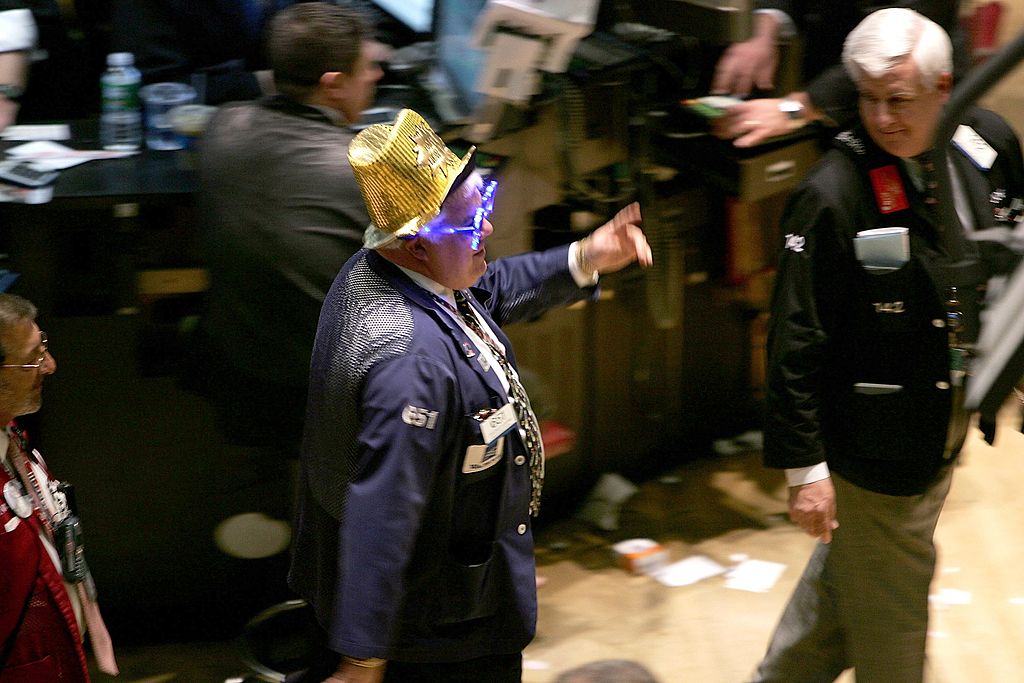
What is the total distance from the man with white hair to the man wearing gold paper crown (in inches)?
23.4

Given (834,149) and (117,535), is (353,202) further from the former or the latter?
(117,535)

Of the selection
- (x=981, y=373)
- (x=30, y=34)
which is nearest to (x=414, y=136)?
(x=981, y=373)

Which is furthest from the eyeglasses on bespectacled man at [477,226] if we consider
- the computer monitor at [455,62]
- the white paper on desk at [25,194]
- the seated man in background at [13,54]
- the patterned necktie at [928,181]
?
the seated man in background at [13,54]

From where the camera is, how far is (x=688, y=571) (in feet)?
14.8

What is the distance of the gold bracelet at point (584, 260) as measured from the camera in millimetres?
2701

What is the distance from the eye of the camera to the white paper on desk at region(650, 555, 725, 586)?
444cm

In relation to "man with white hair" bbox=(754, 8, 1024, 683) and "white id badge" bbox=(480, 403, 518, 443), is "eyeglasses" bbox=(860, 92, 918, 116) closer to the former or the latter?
"man with white hair" bbox=(754, 8, 1024, 683)

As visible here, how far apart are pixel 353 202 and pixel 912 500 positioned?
4.97 ft

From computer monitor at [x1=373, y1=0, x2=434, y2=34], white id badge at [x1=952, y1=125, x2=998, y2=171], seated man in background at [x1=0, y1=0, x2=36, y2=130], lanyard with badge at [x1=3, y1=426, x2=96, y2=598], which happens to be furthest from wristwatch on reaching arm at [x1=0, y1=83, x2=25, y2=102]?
white id badge at [x1=952, y1=125, x2=998, y2=171]

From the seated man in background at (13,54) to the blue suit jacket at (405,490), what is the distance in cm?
199

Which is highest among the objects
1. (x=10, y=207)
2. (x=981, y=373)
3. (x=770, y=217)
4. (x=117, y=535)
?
(x=981, y=373)

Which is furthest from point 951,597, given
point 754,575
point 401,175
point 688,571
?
point 401,175

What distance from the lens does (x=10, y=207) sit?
347 centimetres

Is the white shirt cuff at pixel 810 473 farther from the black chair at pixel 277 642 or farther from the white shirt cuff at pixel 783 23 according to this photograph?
the white shirt cuff at pixel 783 23
